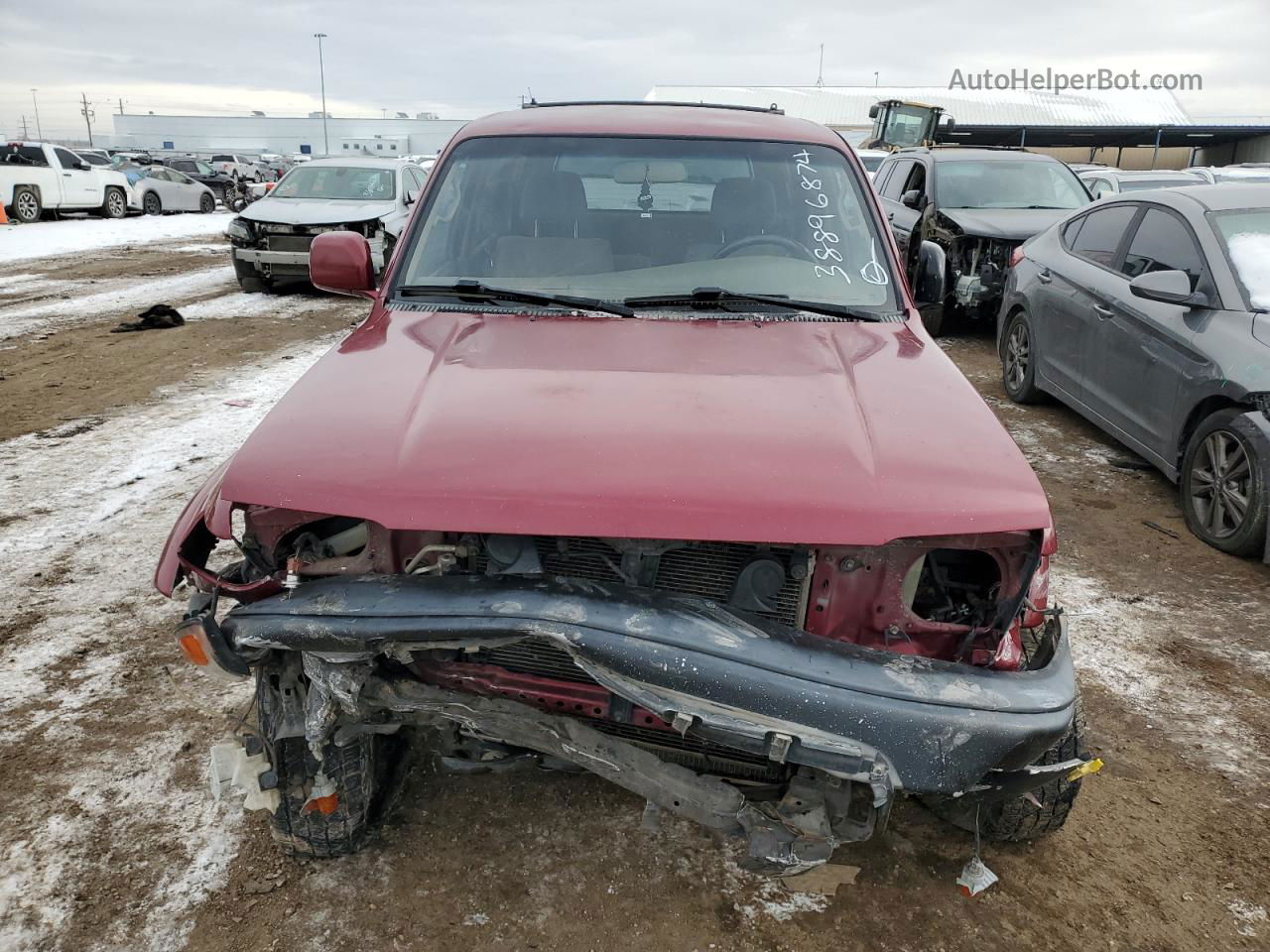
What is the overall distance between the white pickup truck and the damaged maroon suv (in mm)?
22364

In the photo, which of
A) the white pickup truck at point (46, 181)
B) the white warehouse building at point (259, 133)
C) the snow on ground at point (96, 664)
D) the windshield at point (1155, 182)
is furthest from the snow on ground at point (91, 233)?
the white warehouse building at point (259, 133)

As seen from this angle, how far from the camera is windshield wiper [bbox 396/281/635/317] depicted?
3020 millimetres

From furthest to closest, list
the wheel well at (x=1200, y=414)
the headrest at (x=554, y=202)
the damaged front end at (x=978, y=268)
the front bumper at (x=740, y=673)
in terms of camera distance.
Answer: the damaged front end at (x=978, y=268), the wheel well at (x=1200, y=414), the headrest at (x=554, y=202), the front bumper at (x=740, y=673)

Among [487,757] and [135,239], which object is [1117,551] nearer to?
[487,757]

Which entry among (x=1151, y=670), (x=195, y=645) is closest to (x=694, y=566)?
(x=195, y=645)

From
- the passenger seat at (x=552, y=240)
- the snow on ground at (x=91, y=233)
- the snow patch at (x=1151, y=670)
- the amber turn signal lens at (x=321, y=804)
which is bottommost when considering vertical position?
the snow on ground at (x=91, y=233)

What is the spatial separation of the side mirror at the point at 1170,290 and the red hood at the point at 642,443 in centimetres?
291

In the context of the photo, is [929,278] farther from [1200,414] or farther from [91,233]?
[91,233]

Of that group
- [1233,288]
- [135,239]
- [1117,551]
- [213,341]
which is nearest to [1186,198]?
[1233,288]

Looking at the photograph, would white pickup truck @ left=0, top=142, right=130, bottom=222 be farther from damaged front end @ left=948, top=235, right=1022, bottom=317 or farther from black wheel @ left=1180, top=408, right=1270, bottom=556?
black wheel @ left=1180, top=408, right=1270, bottom=556

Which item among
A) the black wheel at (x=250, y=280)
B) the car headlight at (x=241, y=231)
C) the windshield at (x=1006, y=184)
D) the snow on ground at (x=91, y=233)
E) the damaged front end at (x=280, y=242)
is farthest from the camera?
the snow on ground at (x=91, y=233)

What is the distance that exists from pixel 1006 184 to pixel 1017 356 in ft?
11.9

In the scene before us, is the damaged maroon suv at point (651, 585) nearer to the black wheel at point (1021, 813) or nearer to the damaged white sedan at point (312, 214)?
the black wheel at point (1021, 813)

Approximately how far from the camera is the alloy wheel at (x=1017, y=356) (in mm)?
7117
